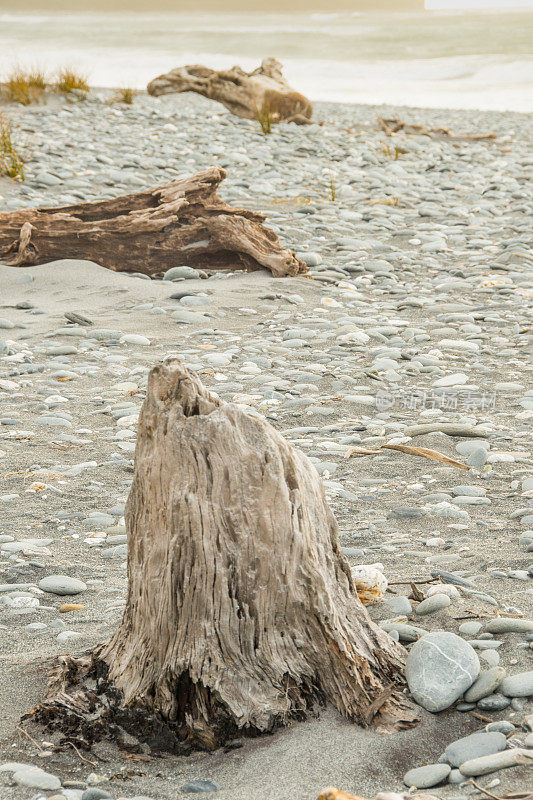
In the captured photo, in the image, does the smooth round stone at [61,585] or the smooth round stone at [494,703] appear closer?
the smooth round stone at [494,703]

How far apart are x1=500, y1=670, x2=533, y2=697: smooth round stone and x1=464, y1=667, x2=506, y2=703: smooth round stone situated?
2 centimetres

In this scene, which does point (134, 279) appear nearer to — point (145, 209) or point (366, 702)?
point (145, 209)

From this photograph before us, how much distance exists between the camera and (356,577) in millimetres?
2512

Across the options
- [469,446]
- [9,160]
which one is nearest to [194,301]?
[469,446]

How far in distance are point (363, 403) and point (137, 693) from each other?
2.96 meters

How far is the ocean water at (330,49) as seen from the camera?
27.3 meters

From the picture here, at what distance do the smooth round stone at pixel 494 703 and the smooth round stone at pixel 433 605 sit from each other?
46cm

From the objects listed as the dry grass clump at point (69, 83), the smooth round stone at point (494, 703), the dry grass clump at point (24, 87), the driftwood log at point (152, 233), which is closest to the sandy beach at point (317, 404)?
the smooth round stone at point (494, 703)

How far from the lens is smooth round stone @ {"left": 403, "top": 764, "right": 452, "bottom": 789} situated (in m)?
1.75

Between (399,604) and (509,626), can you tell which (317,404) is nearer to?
(399,604)

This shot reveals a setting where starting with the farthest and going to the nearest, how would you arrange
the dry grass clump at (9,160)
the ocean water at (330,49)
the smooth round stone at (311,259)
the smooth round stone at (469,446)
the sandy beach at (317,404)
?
1. the ocean water at (330,49)
2. the dry grass clump at (9,160)
3. the smooth round stone at (311,259)
4. the smooth round stone at (469,446)
5. the sandy beach at (317,404)

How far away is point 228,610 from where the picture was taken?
1.99 meters

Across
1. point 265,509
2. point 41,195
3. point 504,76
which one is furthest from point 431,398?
point 504,76

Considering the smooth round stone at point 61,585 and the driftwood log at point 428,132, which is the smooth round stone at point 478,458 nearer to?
the smooth round stone at point 61,585
